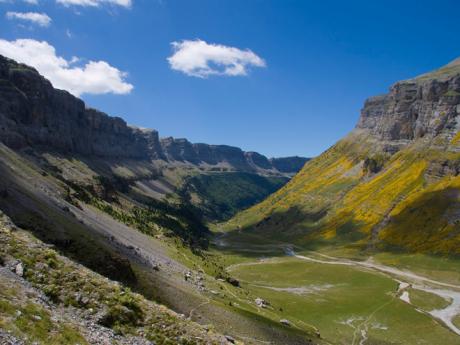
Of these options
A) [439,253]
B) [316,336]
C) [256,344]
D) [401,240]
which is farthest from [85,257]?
[401,240]

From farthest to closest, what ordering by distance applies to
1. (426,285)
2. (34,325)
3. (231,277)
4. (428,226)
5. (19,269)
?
(428,226)
(231,277)
(426,285)
(19,269)
(34,325)

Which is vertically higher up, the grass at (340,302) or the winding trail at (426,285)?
the winding trail at (426,285)

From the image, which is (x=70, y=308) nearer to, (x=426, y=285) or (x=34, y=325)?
(x=34, y=325)

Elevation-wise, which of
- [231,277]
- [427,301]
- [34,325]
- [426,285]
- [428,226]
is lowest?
[231,277]

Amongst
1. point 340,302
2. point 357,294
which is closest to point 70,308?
point 340,302

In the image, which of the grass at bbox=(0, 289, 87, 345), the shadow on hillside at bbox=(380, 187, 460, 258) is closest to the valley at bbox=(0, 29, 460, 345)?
the grass at bbox=(0, 289, 87, 345)

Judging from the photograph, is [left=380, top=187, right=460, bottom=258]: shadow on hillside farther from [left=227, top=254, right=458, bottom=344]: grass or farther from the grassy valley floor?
[left=227, top=254, right=458, bottom=344]: grass

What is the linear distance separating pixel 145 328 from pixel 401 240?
143 m

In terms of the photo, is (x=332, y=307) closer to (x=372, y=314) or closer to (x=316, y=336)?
(x=372, y=314)

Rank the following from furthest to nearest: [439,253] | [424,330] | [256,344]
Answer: [439,253]
[424,330]
[256,344]

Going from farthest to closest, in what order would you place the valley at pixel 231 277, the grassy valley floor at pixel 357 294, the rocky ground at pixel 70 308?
1. the grassy valley floor at pixel 357 294
2. the valley at pixel 231 277
3. the rocky ground at pixel 70 308

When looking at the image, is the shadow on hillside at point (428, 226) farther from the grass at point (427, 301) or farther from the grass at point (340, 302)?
the grass at point (427, 301)

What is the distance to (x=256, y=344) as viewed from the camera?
46.5 metres

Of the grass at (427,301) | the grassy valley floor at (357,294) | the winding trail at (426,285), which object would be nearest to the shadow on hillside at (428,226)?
the grassy valley floor at (357,294)
